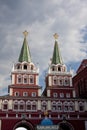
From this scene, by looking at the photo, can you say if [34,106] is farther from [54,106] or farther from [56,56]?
[56,56]

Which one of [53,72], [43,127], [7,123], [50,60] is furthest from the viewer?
[50,60]

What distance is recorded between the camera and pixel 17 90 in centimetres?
6131

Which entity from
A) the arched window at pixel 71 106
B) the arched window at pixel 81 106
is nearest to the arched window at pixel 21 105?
the arched window at pixel 71 106

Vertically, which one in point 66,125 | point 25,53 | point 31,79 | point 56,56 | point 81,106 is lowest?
point 66,125

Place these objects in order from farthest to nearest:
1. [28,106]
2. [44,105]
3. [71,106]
A: [71,106]
[44,105]
[28,106]

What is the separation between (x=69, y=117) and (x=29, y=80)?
13110mm

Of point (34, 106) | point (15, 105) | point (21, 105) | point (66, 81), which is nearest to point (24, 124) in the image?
→ point (21, 105)

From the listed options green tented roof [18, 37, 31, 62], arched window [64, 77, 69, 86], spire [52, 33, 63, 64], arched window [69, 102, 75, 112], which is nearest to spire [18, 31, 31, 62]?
green tented roof [18, 37, 31, 62]

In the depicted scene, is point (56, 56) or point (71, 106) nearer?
point (71, 106)

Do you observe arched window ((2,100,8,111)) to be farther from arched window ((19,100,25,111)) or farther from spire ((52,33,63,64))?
spire ((52,33,63,64))

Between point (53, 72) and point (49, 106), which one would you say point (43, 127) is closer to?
point (49, 106)

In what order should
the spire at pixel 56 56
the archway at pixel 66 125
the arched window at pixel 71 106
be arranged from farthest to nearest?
the spire at pixel 56 56 < the arched window at pixel 71 106 < the archway at pixel 66 125

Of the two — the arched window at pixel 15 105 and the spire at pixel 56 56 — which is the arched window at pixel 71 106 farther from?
the spire at pixel 56 56

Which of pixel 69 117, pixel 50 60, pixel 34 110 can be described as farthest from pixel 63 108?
pixel 50 60
